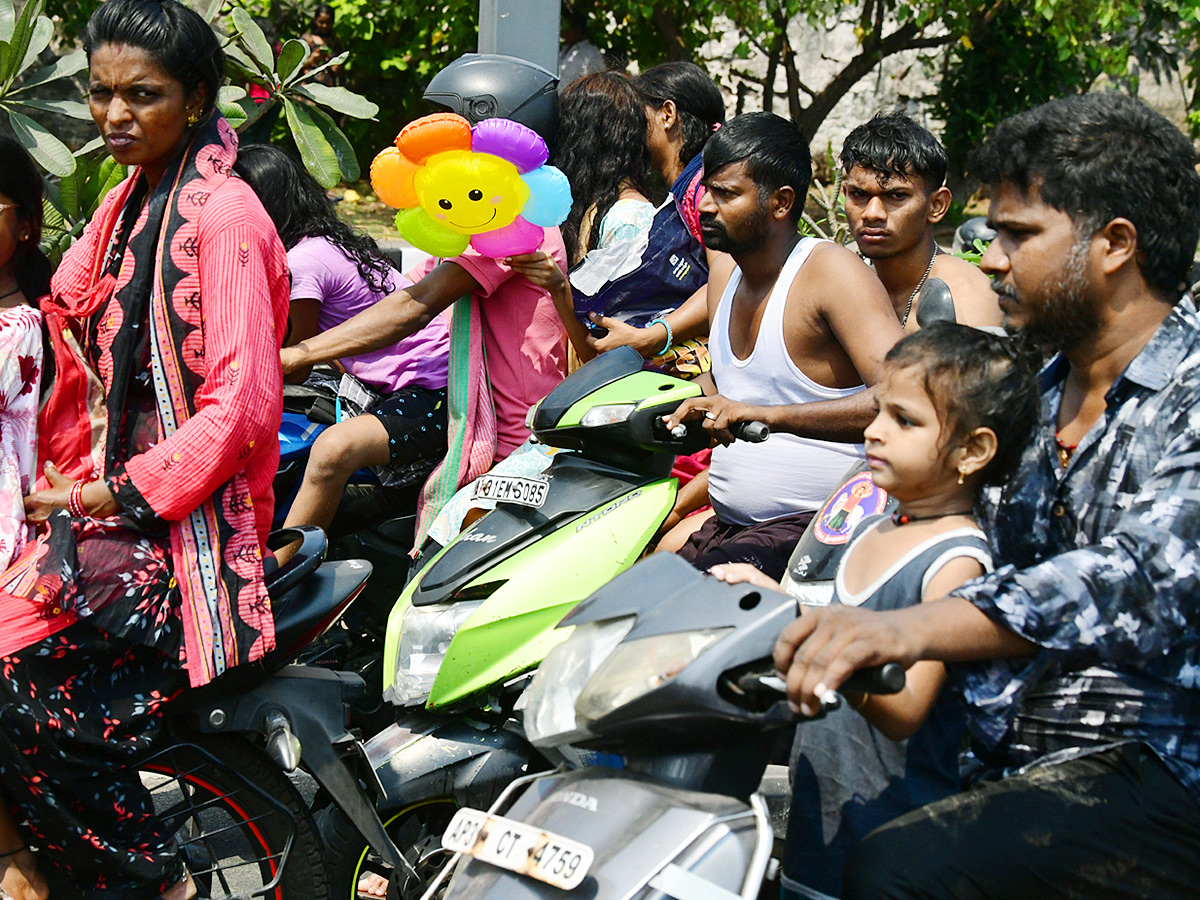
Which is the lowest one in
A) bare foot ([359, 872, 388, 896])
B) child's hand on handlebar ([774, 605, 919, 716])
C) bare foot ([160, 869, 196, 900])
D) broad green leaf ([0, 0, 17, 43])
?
bare foot ([359, 872, 388, 896])

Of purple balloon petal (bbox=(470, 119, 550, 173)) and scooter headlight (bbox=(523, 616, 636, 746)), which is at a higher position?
purple balloon petal (bbox=(470, 119, 550, 173))

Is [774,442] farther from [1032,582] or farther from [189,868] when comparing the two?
[189,868]

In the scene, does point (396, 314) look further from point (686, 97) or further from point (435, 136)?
point (686, 97)

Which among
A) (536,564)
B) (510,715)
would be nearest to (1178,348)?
(536,564)

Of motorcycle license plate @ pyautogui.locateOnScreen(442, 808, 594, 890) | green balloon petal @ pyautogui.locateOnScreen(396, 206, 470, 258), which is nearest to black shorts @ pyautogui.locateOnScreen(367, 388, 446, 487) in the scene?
green balloon petal @ pyautogui.locateOnScreen(396, 206, 470, 258)

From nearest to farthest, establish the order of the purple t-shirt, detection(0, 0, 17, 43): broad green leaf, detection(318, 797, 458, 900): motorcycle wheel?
detection(318, 797, 458, 900): motorcycle wheel < the purple t-shirt < detection(0, 0, 17, 43): broad green leaf

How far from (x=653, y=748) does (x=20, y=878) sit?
1.50 meters

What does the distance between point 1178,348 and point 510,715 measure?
163 cm

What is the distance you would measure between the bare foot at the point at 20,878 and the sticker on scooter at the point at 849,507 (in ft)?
5.70

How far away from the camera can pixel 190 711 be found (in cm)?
266

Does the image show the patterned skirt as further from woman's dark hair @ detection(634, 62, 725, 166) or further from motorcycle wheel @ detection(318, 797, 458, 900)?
woman's dark hair @ detection(634, 62, 725, 166)

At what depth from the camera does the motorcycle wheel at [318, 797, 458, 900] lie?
2822mm

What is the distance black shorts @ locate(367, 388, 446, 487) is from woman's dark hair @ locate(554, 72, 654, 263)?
676mm

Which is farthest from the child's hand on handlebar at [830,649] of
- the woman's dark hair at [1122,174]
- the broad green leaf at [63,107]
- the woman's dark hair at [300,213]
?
the broad green leaf at [63,107]
